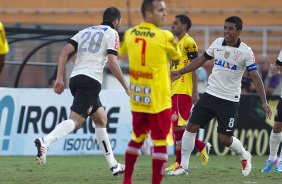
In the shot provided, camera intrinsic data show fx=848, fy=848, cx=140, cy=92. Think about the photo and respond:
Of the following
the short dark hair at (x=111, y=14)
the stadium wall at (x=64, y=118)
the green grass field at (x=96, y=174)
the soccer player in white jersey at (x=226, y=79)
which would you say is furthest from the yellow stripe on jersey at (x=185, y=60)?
the stadium wall at (x=64, y=118)

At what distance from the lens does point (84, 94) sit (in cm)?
1205

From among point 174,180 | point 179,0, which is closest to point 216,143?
point 174,180

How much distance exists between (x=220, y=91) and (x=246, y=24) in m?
15.4

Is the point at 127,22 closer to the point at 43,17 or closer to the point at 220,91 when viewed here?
the point at 43,17

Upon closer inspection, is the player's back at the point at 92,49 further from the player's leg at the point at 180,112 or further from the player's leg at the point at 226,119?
the player's leg at the point at 180,112

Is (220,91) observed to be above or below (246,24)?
below

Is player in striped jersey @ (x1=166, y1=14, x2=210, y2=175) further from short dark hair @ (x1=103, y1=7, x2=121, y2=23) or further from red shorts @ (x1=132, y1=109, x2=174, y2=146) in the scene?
red shorts @ (x1=132, y1=109, x2=174, y2=146)

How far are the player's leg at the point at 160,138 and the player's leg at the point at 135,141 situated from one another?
0.16 metres

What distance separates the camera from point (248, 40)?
27312mm

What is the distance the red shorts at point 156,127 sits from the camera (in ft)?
31.3

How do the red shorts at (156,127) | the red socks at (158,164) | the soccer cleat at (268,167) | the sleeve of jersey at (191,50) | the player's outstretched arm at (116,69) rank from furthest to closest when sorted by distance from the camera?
the soccer cleat at (268,167), the sleeve of jersey at (191,50), the player's outstretched arm at (116,69), the red shorts at (156,127), the red socks at (158,164)

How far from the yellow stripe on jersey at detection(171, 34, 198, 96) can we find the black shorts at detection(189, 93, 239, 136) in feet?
4.08

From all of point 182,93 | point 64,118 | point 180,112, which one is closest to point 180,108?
point 180,112

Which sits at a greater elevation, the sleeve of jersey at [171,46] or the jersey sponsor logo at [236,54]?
the jersey sponsor logo at [236,54]
